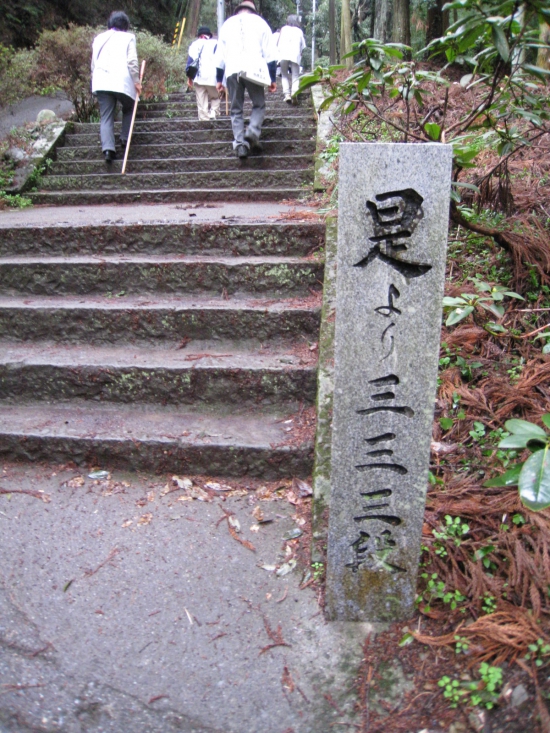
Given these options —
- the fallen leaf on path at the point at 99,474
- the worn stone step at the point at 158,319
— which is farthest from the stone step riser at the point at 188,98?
the fallen leaf on path at the point at 99,474

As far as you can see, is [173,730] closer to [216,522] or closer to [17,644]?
[17,644]

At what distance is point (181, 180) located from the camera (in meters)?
5.95

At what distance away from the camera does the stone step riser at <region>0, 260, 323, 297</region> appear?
12.1 ft

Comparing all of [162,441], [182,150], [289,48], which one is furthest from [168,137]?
[162,441]

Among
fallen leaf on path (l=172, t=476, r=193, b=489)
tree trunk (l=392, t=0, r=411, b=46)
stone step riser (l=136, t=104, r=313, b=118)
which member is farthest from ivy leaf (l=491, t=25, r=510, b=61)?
tree trunk (l=392, t=0, r=411, b=46)

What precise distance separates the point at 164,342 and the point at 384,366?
6.75 feet

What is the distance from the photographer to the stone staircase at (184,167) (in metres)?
5.55

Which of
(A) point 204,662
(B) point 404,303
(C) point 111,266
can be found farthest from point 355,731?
(C) point 111,266

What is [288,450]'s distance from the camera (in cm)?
279

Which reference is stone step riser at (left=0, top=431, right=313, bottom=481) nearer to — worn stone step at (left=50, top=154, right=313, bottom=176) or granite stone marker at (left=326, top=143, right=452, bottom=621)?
granite stone marker at (left=326, top=143, right=452, bottom=621)

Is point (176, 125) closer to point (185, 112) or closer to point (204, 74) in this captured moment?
point (204, 74)

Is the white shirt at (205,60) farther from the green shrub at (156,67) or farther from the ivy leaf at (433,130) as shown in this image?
the ivy leaf at (433,130)

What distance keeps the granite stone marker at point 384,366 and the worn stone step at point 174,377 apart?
1.23 metres

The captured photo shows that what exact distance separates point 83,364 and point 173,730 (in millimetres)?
2114
